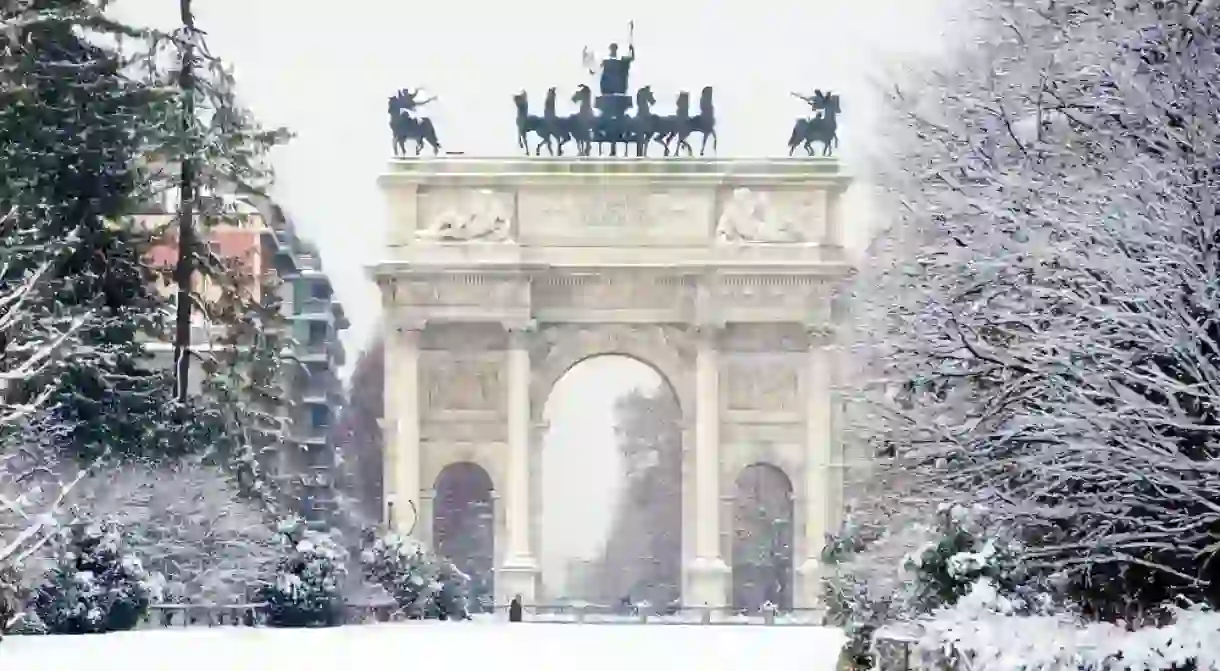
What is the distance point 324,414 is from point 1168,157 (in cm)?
5503

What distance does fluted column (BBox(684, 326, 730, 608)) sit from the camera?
47562mm

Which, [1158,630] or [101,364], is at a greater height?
[101,364]

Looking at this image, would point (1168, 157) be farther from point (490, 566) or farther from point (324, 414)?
point (324, 414)

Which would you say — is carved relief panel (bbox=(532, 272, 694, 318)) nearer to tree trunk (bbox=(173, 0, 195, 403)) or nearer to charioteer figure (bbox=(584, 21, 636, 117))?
charioteer figure (bbox=(584, 21, 636, 117))

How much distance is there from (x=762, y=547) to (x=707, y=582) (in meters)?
8.02

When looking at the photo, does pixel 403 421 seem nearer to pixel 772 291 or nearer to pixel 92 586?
pixel 772 291

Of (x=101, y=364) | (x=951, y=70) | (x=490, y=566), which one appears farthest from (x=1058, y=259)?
(x=490, y=566)

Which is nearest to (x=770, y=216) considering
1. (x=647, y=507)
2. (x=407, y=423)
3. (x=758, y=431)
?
(x=758, y=431)

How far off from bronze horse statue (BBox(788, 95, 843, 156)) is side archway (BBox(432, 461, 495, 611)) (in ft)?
35.8

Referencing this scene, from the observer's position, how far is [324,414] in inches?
2628

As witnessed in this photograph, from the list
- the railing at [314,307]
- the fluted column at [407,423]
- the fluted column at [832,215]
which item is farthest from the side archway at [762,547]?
the railing at [314,307]

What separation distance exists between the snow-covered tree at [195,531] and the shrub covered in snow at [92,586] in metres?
2.88

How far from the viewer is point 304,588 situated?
28297 millimetres

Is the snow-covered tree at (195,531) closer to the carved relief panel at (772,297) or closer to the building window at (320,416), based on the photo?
the carved relief panel at (772,297)
